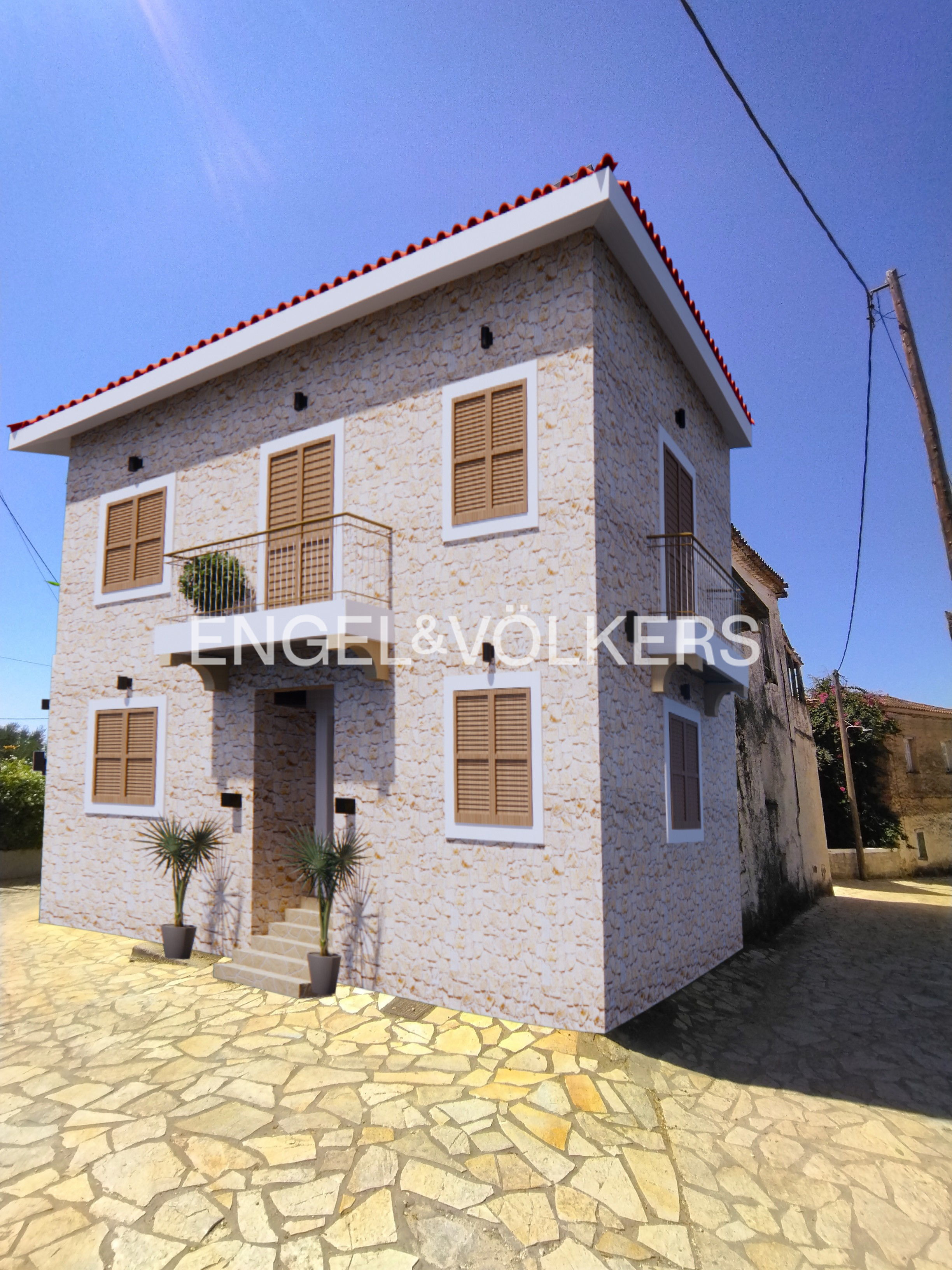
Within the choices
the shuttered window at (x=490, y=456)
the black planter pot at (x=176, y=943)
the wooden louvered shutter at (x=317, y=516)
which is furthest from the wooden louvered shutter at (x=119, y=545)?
the shuttered window at (x=490, y=456)

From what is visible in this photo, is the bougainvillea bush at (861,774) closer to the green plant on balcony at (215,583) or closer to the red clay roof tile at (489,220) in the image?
the red clay roof tile at (489,220)

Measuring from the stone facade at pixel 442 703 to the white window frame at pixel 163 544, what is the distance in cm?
20

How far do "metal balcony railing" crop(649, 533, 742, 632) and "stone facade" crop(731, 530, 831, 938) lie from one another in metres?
3.21

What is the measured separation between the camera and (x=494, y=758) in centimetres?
834

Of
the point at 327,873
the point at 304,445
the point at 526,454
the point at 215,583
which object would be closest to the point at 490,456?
the point at 526,454

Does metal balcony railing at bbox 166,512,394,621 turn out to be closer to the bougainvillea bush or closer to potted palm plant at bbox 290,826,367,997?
potted palm plant at bbox 290,826,367,997

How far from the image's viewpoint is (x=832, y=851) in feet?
82.1

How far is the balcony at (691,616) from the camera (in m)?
9.05

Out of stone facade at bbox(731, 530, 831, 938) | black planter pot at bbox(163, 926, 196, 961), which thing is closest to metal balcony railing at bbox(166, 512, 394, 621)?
black planter pot at bbox(163, 926, 196, 961)

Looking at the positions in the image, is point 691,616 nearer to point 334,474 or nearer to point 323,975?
point 334,474

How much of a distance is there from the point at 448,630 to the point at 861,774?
929 inches

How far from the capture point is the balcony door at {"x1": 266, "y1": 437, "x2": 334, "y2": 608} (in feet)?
32.7

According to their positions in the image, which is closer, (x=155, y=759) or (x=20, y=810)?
(x=155, y=759)

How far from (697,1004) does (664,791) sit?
2520 millimetres
